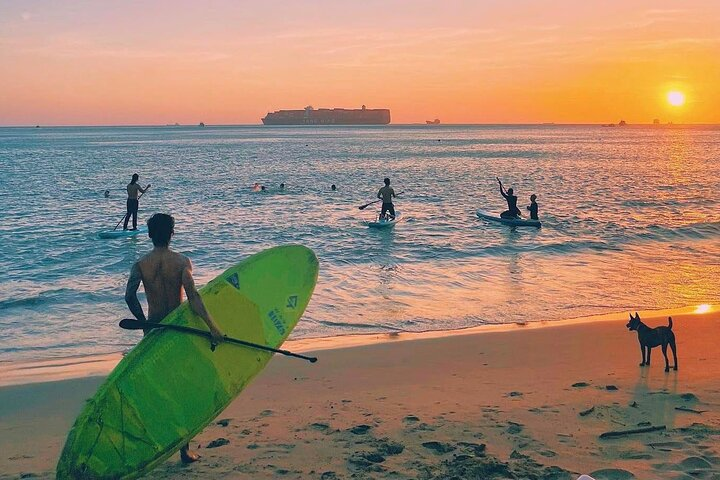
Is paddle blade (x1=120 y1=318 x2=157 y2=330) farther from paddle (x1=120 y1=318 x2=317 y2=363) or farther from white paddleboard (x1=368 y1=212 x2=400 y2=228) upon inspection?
white paddleboard (x1=368 y1=212 x2=400 y2=228)

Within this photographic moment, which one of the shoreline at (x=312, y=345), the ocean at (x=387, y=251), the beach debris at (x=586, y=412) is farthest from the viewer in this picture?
the ocean at (x=387, y=251)

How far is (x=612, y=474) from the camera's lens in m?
5.32

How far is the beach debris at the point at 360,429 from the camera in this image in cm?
638

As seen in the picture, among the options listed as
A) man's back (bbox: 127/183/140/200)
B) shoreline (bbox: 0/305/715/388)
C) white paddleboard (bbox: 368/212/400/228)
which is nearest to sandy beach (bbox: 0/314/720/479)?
shoreline (bbox: 0/305/715/388)

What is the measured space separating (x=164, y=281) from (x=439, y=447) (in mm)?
2740

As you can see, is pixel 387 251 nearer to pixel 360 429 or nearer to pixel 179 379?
pixel 360 429

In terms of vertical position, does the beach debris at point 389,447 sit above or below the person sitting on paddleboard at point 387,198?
below

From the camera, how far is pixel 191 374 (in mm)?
5477

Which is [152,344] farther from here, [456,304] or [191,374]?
[456,304]

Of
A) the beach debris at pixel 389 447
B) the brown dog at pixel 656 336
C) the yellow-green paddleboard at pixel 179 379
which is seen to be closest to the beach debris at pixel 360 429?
the beach debris at pixel 389 447

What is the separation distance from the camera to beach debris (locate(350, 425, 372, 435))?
6375 millimetres

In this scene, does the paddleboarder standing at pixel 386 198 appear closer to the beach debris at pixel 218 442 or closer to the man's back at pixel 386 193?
the man's back at pixel 386 193

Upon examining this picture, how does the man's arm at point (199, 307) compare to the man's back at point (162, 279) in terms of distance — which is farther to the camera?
the man's back at point (162, 279)

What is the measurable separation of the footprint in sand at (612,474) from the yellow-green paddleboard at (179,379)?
9.31ft
